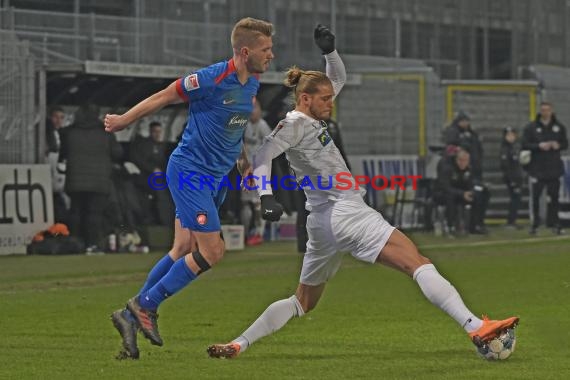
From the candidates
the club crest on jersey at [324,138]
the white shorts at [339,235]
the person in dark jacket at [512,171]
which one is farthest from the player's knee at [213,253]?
the person in dark jacket at [512,171]

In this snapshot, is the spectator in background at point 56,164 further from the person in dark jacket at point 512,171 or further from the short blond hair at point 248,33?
the short blond hair at point 248,33

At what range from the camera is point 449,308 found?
923 centimetres

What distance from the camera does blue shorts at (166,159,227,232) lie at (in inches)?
389

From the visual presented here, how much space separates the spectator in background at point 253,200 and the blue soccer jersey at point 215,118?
13290 millimetres

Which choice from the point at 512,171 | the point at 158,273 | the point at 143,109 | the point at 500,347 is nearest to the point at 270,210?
the point at 143,109

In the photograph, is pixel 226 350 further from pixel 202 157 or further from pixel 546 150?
pixel 546 150

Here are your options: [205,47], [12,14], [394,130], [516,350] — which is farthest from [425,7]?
[516,350]

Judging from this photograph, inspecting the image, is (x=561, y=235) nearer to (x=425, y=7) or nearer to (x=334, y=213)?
(x=425, y=7)

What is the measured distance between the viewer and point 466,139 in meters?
26.9

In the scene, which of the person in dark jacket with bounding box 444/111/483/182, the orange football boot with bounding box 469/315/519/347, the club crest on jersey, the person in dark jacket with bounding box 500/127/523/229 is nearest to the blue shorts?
the club crest on jersey

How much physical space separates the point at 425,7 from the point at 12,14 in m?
12.6

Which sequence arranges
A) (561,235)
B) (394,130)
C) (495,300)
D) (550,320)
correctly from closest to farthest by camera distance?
(550,320), (495,300), (561,235), (394,130)

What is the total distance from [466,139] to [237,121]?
56.5ft

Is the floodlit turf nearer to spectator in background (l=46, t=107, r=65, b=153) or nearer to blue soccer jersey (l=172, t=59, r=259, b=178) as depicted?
blue soccer jersey (l=172, t=59, r=259, b=178)
